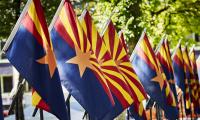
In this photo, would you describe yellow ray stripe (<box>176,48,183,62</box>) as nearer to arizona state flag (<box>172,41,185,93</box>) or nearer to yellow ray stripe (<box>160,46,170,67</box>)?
arizona state flag (<box>172,41,185,93</box>)

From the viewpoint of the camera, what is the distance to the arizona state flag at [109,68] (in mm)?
9484

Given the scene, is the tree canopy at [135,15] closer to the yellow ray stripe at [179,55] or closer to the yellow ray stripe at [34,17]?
the yellow ray stripe at [179,55]

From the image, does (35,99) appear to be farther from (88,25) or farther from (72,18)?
(88,25)

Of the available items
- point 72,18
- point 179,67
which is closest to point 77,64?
point 72,18

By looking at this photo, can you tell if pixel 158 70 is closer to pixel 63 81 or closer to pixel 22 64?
pixel 63 81

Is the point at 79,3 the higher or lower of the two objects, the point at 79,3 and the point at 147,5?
the higher

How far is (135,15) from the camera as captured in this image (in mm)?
17625

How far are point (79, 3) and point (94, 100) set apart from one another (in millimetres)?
10707

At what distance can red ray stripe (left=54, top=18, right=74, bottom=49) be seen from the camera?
8711 millimetres

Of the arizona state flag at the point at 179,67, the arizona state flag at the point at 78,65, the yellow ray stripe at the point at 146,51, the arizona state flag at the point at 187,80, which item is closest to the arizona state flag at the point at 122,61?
the yellow ray stripe at the point at 146,51

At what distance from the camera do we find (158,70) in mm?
12281

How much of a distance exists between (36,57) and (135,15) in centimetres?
1027

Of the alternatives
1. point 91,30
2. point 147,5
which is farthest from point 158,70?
point 147,5

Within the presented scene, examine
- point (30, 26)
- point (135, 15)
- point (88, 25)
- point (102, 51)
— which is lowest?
point (135, 15)
